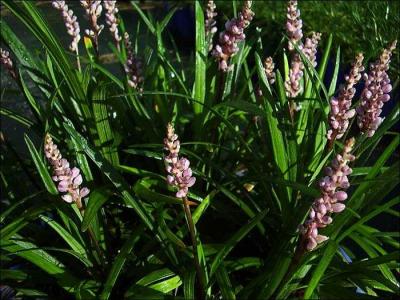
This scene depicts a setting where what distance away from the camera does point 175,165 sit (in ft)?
2.97

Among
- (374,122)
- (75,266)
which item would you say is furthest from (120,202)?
(374,122)

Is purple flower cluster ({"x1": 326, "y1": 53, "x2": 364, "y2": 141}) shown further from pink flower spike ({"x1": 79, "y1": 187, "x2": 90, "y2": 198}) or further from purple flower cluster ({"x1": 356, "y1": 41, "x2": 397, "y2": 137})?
pink flower spike ({"x1": 79, "y1": 187, "x2": 90, "y2": 198})

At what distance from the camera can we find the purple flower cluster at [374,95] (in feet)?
3.62

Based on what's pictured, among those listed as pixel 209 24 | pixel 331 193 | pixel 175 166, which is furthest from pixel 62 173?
pixel 209 24

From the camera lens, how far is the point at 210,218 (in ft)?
5.18

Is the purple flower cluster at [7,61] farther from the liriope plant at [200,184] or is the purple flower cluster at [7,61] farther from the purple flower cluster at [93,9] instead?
the purple flower cluster at [93,9]

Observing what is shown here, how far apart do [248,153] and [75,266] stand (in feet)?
2.05

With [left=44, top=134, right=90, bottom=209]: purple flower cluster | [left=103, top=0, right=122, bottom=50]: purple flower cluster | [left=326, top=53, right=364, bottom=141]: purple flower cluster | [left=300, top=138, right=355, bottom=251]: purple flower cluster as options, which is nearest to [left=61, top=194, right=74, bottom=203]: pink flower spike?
[left=44, top=134, right=90, bottom=209]: purple flower cluster

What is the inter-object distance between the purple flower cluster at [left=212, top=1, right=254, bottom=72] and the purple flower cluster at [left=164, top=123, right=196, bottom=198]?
1.57 feet

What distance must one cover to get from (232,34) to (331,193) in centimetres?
59

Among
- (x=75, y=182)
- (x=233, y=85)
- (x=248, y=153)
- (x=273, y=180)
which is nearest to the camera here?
(x=75, y=182)

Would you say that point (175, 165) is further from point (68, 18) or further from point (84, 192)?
point (68, 18)

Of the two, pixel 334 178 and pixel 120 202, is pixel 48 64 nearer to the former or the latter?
pixel 120 202

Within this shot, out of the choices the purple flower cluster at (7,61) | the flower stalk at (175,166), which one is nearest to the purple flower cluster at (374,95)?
the flower stalk at (175,166)
